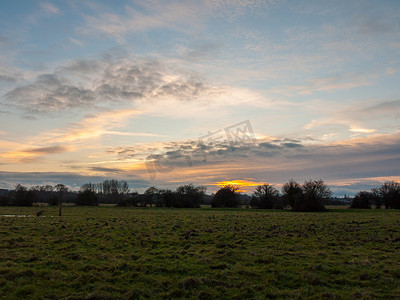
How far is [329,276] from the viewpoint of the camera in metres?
10.5

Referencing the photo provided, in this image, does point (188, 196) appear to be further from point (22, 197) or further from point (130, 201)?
point (22, 197)

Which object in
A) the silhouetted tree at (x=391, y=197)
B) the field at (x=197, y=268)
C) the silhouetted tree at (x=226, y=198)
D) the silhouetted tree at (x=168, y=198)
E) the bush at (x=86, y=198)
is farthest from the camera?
the bush at (x=86, y=198)

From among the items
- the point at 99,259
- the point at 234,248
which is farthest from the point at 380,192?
the point at 99,259

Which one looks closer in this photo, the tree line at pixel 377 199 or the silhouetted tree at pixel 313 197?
the silhouetted tree at pixel 313 197

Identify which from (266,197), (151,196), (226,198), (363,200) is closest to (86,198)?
(151,196)

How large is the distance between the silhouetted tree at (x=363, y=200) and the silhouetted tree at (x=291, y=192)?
20.8 m

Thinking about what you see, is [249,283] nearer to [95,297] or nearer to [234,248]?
[95,297]

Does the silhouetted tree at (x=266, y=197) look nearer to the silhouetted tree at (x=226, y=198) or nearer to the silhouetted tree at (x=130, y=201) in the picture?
the silhouetted tree at (x=226, y=198)

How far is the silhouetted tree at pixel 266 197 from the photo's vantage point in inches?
3236

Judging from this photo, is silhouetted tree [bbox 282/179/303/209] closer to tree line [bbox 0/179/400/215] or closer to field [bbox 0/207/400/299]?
tree line [bbox 0/179/400/215]

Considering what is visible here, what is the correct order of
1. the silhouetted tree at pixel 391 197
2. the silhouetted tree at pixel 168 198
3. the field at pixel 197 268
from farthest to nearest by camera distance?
the silhouetted tree at pixel 168 198 < the silhouetted tree at pixel 391 197 < the field at pixel 197 268

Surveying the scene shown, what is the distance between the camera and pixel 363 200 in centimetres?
8200

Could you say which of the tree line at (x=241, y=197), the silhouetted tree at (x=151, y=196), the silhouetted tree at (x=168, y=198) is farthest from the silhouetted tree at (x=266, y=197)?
the silhouetted tree at (x=151, y=196)

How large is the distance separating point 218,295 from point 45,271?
6.90m
